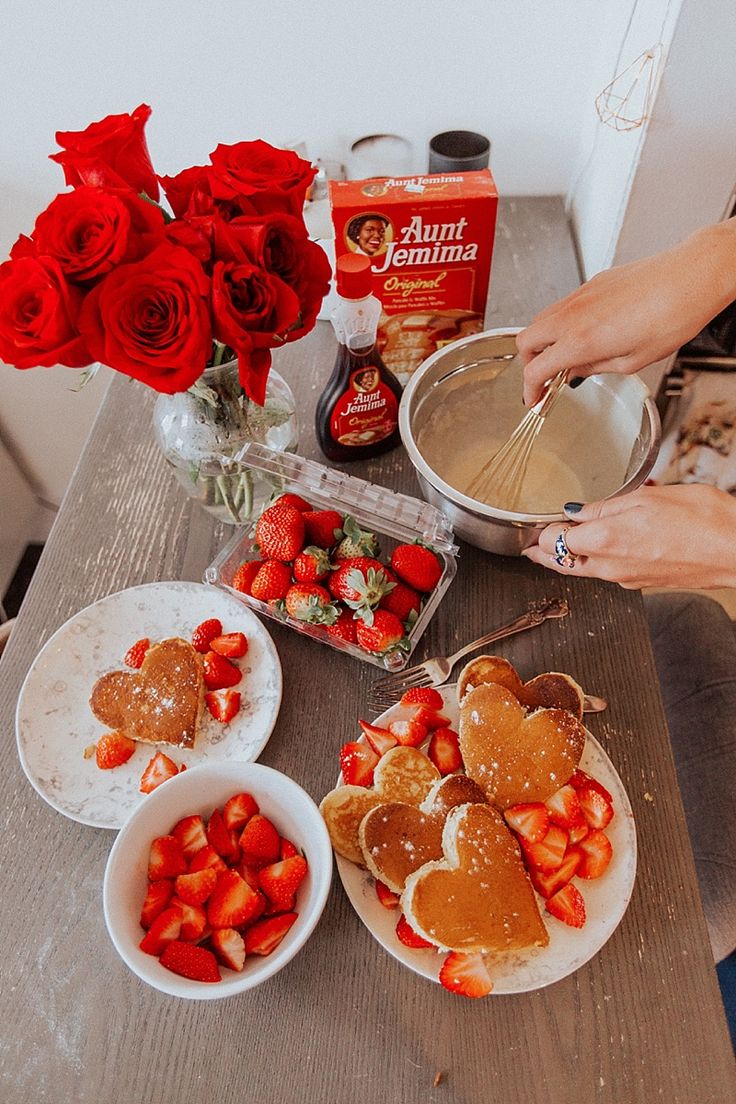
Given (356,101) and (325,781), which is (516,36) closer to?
(356,101)

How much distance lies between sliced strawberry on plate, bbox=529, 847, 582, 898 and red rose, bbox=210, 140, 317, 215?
61 cm

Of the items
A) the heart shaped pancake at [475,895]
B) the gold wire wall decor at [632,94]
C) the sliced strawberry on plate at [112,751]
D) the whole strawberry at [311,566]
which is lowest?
the sliced strawberry on plate at [112,751]

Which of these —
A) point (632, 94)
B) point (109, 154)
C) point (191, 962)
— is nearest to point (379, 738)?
point (191, 962)

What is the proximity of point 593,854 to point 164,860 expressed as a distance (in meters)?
0.36

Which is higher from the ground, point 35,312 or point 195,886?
point 35,312

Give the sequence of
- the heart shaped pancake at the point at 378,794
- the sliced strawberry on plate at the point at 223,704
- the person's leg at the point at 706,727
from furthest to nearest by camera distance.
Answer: the person's leg at the point at 706,727
the sliced strawberry on plate at the point at 223,704
the heart shaped pancake at the point at 378,794

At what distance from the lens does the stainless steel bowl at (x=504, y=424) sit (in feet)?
2.58

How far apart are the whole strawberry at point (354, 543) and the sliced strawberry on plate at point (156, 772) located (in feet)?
0.85

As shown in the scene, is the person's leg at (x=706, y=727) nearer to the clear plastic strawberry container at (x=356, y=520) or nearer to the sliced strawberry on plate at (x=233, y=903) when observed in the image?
the clear plastic strawberry container at (x=356, y=520)

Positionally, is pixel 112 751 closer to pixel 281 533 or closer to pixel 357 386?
pixel 281 533

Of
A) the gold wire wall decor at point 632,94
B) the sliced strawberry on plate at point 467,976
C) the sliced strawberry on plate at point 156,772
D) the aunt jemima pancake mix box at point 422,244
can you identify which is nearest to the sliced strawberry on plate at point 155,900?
the sliced strawberry on plate at point 156,772

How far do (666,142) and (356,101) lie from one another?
0.49 meters

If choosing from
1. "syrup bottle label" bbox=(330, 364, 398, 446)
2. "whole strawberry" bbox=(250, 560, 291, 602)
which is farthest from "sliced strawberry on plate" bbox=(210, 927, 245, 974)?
"syrup bottle label" bbox=(330, 364, 398, 446)

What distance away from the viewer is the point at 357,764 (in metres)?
0.68
